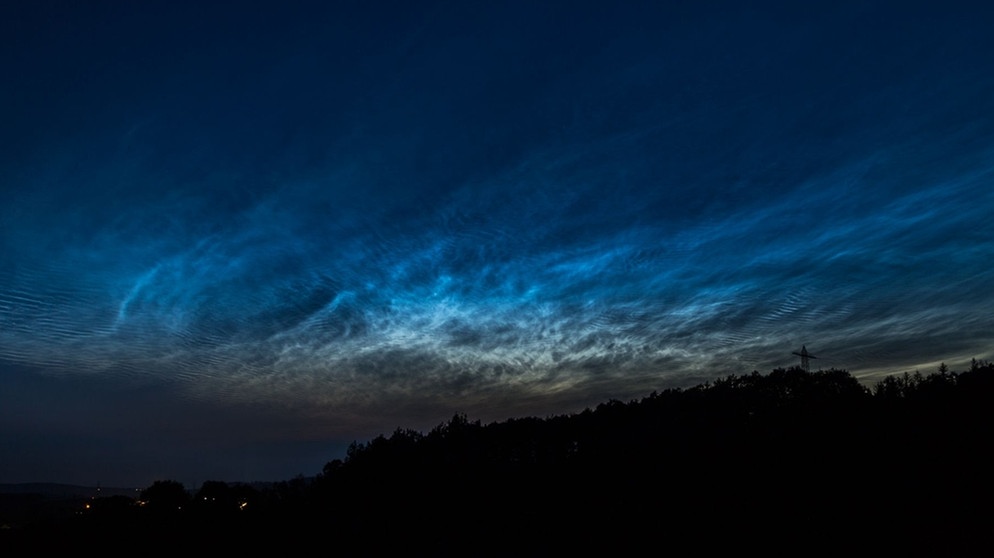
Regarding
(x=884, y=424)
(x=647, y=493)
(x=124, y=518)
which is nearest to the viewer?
(x=884, y=424)

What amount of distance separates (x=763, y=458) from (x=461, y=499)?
1481 cm

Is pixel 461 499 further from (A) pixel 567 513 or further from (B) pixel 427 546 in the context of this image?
(A) pixel 567 513

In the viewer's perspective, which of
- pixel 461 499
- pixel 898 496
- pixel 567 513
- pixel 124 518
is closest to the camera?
pixel 898 496

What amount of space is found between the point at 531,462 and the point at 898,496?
19140mm

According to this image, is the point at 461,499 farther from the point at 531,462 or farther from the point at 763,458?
the point at 763,458

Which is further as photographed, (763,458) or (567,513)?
(567,513)

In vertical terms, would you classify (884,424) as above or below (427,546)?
above

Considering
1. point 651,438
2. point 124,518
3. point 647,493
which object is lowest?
point 124,518

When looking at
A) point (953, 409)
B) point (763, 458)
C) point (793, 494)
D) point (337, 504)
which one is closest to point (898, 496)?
point (793, 494)

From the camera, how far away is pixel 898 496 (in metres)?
13.4

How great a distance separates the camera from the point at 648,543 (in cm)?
1680

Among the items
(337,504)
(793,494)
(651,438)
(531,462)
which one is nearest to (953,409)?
(793,494)

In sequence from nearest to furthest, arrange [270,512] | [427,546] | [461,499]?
[427,546] → [461,499] → [270,512]

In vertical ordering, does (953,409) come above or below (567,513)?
above
